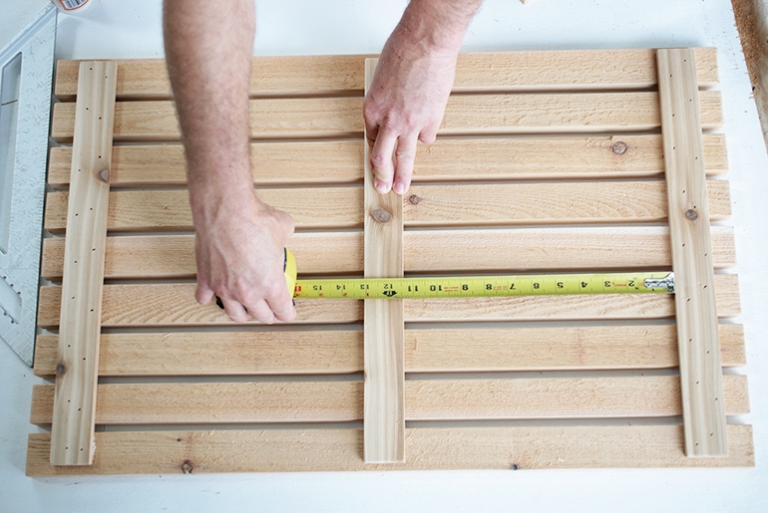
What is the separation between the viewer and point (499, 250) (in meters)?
1.83

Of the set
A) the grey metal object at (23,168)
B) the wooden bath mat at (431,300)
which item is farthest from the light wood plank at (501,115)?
the grey metal object at (23,168)

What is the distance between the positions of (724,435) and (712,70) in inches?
47.4

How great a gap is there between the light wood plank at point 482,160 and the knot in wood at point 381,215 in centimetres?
14

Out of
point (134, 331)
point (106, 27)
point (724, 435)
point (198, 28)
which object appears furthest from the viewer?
point (106, 27)

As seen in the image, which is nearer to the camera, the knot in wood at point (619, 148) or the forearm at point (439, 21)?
the forearm at point (439, 21)

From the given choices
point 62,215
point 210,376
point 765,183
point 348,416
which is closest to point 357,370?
point 348,416

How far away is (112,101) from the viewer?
1.94 meters

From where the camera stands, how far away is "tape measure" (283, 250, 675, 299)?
5.71ft

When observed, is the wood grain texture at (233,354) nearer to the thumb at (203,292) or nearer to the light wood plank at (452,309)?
the light wood plank at (452,309)

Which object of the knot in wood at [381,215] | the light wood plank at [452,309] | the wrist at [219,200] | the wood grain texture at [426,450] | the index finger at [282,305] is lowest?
the wood grain texture at [426,450]

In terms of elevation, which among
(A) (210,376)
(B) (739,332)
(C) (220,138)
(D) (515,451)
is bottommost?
(D) (515,451)

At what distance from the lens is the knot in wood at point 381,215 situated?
1827mm

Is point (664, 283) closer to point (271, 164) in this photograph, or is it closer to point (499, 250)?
point (499, 250)

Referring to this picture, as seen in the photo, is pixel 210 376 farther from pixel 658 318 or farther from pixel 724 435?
pixel 724 435
